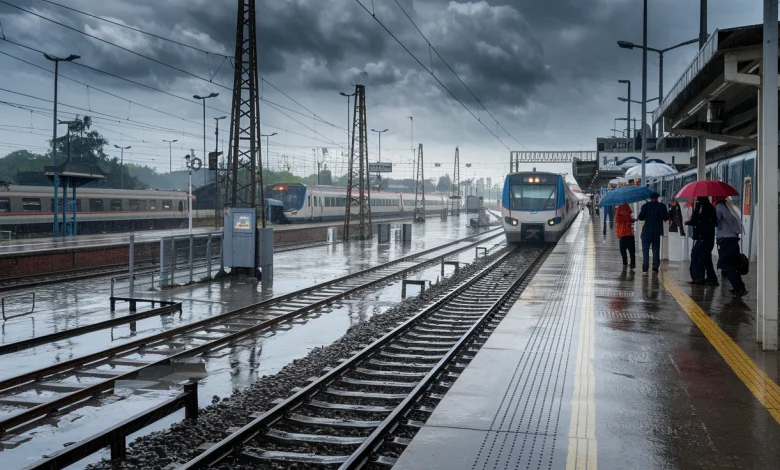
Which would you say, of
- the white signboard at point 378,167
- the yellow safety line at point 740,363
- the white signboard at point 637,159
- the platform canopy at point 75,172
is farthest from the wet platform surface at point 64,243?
the white signboard at point 378,167

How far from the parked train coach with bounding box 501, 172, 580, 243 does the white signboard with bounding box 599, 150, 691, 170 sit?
2.63 m

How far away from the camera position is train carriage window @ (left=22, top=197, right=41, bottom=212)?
112 ft

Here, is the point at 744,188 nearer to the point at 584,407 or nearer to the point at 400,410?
the point at 584,407

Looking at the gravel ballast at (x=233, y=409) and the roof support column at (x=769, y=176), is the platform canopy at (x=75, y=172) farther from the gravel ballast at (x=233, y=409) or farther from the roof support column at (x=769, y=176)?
the roof support column at (x=769, y=176)

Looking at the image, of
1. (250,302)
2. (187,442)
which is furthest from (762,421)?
(250,302)

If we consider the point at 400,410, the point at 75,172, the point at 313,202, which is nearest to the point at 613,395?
the point at 400,410

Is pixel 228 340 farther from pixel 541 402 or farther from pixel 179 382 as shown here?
pixel 541 402

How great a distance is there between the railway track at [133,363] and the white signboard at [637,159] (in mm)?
15656

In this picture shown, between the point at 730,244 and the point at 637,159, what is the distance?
15.4 meters

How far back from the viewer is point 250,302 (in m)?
14.3

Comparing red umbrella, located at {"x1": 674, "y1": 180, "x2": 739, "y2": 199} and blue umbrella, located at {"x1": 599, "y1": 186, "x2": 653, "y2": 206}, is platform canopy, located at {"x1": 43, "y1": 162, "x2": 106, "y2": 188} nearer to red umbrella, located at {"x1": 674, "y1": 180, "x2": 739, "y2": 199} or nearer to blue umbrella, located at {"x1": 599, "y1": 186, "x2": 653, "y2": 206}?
blue umbrella, located at {"x1": 599, "y1": 186, "x2": 653, "y2": 206}

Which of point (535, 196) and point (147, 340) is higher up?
point (535, 196)

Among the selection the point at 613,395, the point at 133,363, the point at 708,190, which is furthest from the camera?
the point at 708,190

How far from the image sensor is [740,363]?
302 inches
